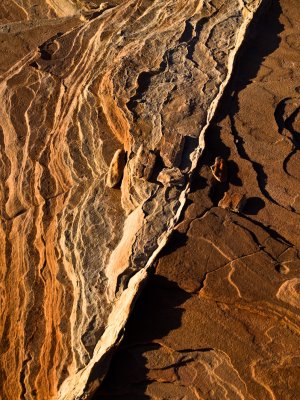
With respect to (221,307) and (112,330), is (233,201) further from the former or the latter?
(112,330)

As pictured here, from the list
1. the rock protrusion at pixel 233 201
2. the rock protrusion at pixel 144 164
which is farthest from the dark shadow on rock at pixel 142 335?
the rock protrusion at pixel 144 164

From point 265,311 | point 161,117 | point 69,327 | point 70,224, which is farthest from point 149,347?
point 161,117

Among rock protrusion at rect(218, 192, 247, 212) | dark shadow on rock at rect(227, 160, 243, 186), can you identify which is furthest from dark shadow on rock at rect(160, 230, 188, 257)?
dark shadow on rock at rect(227, 160, 243, 186)

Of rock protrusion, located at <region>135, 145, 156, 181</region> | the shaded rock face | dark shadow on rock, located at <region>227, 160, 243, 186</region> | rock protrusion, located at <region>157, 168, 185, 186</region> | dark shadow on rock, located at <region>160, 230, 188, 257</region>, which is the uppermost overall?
rock protrusion, located at <region>135, 145, 156, 181</region>

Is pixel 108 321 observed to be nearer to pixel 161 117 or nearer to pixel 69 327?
pixel 69 327

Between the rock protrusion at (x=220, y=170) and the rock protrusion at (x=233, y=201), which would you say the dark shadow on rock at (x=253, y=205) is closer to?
the rock protrusion at (x=233, y=201)

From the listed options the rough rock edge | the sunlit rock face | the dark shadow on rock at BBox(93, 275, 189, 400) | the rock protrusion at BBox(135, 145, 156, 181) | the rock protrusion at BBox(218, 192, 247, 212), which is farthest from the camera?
the rock protrusion at BBox(135, 145, 156, 181)

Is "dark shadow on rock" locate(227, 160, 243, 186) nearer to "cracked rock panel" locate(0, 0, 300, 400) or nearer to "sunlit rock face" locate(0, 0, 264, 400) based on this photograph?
"cracked rock panel" locate(0, 0, 300, 400)
